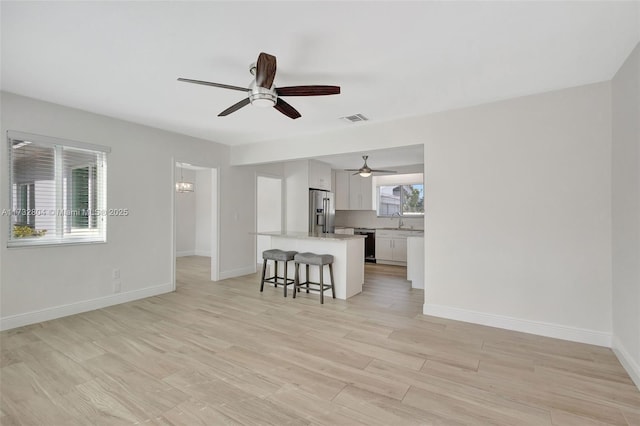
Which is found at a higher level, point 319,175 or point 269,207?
point 319,175

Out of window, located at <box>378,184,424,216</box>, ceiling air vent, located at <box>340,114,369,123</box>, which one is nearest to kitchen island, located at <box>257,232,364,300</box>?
ceiling air vent, located at <box>340,114,369,123</box>

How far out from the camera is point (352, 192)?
26.7ft

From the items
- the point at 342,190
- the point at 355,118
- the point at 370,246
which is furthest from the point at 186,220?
the point at 355,118

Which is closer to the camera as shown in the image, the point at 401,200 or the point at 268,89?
the point at 268,89

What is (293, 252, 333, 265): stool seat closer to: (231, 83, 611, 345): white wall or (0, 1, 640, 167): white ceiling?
(231, 83, 611, 345): white wall

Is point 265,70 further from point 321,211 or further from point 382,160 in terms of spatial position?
point 321,211

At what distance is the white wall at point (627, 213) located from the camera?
7.45 feet

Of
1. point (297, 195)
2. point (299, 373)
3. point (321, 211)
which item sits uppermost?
point (297, 195)

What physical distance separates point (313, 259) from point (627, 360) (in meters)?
3.25

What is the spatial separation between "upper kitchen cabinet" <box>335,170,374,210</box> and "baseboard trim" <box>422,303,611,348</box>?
14.7 ft

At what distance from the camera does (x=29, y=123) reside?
3.38 meters

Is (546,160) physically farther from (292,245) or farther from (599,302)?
(292,245)

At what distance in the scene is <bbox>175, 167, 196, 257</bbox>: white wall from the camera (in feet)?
28.2

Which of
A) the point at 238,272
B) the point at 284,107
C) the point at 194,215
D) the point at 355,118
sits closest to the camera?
the point at 284,107
